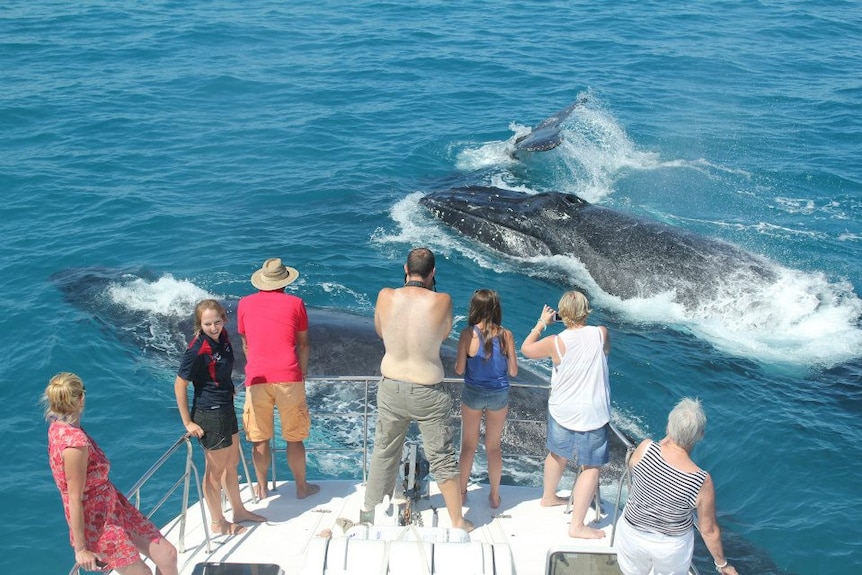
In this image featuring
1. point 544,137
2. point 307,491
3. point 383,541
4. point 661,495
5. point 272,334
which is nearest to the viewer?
point 661,495

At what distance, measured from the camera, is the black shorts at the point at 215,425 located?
24.7ft

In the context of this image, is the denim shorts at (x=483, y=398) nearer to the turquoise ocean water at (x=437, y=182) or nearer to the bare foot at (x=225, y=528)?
the bare foot at (x=225, y=528)

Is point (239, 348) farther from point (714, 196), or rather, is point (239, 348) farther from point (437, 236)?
point (714, 196)

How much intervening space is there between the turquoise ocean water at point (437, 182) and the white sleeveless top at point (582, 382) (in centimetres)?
343

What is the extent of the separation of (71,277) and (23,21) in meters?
20.3

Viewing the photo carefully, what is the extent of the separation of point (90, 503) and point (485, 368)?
126 inches

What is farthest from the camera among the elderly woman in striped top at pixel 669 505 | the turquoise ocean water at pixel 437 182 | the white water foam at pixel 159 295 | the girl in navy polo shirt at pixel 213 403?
the white water foam at pixel 159 295

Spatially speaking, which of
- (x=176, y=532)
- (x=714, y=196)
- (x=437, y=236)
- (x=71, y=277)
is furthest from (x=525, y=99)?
(x=176, y=532)

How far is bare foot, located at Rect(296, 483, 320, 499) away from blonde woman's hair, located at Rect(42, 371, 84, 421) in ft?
9.72

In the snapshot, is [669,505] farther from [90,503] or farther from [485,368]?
[90,503]

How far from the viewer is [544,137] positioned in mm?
21562

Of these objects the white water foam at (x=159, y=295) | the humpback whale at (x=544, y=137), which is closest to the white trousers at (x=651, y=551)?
the white water foam at (x=159, y=295)

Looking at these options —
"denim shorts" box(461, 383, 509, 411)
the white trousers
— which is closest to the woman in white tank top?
"denim shorts" box(461, 383, 509, 411)

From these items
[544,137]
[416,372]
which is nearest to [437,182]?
[544,137]
